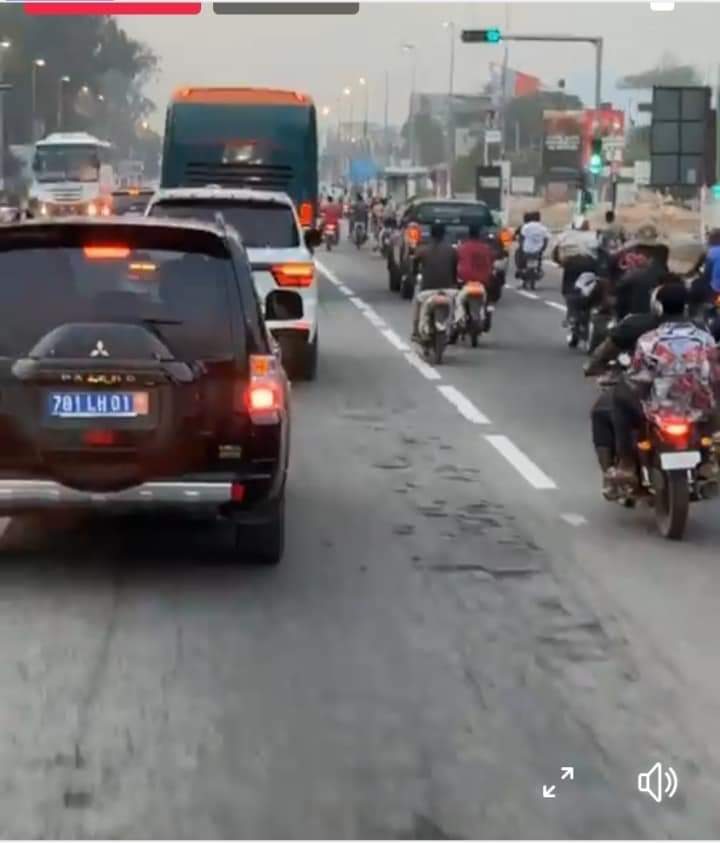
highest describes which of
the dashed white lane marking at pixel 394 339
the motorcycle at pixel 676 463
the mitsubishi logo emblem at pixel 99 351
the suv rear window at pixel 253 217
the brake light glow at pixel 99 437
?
the suv rear window at pixel 253 217

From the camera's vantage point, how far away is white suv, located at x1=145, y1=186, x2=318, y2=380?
65.8ft

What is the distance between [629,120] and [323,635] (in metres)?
106

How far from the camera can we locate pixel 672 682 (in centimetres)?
820

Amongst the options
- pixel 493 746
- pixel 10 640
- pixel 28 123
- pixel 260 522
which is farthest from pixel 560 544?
pixel 28 123

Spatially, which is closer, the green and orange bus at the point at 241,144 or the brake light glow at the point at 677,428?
the brake light glow at the point at 677,428

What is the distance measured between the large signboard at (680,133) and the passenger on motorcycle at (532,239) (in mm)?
3134

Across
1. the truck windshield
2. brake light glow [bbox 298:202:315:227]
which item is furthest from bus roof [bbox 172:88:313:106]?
the truck windshield

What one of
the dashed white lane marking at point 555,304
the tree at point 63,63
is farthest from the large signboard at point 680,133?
the tree at point 63,63

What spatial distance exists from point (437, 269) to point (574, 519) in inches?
477

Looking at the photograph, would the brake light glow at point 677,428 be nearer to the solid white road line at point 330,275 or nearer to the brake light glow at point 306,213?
the brake light glow at point 306,213

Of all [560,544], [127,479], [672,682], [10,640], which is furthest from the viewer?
[560,544]

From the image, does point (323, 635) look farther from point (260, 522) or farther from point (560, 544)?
point (560, 544)

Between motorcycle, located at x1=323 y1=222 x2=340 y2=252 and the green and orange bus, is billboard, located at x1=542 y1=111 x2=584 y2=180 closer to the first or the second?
motorcycle, located at x1=323 y1=222 x2=340 y2=252

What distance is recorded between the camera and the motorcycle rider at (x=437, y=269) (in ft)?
79.4
